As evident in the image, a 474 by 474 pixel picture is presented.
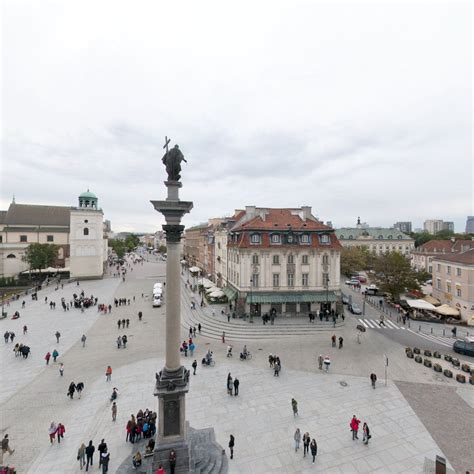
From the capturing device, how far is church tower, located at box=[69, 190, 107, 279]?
5819cm

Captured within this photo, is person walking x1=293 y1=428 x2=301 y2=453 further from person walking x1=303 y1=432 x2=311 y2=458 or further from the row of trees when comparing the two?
the row of trees

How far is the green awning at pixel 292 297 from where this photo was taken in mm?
33688

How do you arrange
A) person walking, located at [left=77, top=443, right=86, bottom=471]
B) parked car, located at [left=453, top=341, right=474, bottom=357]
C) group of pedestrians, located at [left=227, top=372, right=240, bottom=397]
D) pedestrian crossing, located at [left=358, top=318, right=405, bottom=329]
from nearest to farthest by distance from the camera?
person walking, located at [left=77, top=443, right=86, bottom=471]
group of pedestrians, located at [left=227, top=372, right=240, bottom=397]
parked car, located at [left=453, top=341, right=474, bottom=357]
pedestrian crossing, located at [left=358, top=318, right=405, bottom=329]

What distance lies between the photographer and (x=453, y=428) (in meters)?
14.3

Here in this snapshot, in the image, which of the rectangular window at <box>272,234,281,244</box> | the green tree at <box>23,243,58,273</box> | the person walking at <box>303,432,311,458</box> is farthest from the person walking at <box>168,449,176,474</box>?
the green tree at <box>23,243,58,273</box>

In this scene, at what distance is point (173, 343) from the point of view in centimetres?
1152

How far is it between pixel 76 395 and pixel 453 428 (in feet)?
73.3

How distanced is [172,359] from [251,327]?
792 inches

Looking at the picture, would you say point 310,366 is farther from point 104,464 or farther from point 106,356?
point 106,356

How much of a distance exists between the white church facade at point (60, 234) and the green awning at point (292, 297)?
142 feet

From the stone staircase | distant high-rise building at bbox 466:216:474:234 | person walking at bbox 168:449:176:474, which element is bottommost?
the stone staircase

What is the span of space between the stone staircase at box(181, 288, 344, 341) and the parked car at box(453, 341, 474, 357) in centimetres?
1080

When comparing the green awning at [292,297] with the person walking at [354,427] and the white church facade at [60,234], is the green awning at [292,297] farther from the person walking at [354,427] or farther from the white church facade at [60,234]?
the white church facade at [60,234]

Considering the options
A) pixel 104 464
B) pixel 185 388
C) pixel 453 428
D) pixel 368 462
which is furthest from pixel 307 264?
pixel 104 464
